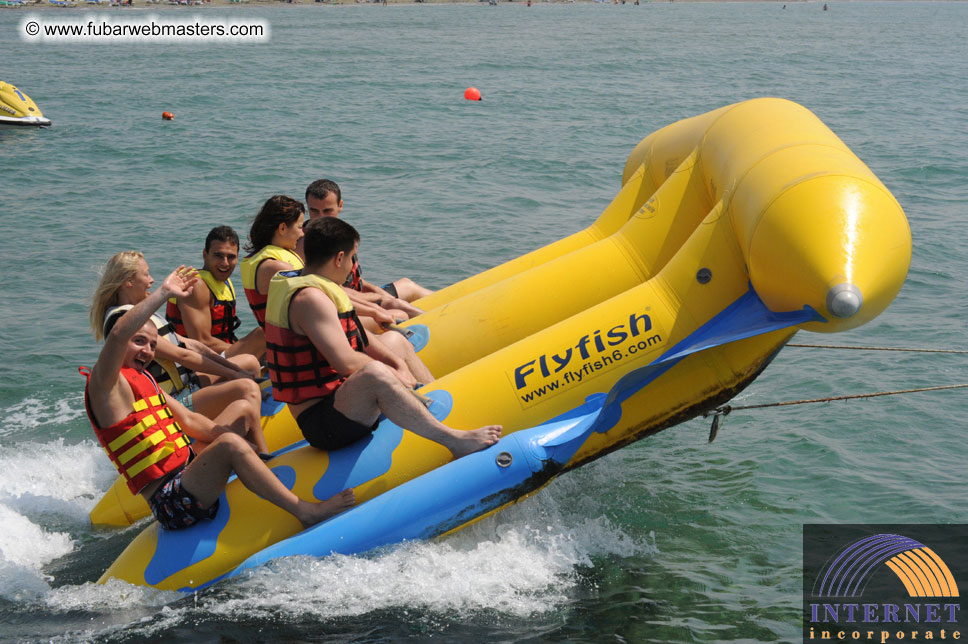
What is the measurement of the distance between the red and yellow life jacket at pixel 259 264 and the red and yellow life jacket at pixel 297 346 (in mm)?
765

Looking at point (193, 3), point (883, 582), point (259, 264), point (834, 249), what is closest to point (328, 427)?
point (259, 264)

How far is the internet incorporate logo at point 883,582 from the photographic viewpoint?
4129 millimetres

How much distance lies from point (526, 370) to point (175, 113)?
16.7 metres

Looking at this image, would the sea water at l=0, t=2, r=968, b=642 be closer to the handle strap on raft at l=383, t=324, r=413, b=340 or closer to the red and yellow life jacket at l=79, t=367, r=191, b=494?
the red and yellow life jacket at l=79, t=367, r=191, b=494

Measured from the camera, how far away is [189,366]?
4547 millimetres

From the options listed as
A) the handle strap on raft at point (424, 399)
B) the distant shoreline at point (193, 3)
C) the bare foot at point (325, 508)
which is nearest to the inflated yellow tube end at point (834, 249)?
the handle strap on raft at point (424, 399)

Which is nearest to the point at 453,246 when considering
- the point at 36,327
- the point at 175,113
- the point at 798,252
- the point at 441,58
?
the point at 36,327

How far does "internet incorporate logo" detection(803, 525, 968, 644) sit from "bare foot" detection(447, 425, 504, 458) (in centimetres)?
162

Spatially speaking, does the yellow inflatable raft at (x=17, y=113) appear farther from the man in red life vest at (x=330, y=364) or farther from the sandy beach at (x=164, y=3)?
the sandy beach at (x=164, y=3)

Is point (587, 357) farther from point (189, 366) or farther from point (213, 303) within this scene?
point (213, 303)

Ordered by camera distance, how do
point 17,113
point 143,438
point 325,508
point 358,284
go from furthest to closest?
1. point 17,113
2. point 358,284
3. point 325,508
4. point 143,438

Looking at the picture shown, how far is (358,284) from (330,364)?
1703 mm

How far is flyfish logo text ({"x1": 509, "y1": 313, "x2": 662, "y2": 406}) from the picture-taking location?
433 cm

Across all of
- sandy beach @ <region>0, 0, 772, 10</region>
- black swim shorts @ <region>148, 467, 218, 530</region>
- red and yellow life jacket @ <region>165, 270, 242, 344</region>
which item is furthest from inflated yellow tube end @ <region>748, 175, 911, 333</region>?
sandy beach @ <region>0, 0, 772, 10</region>
